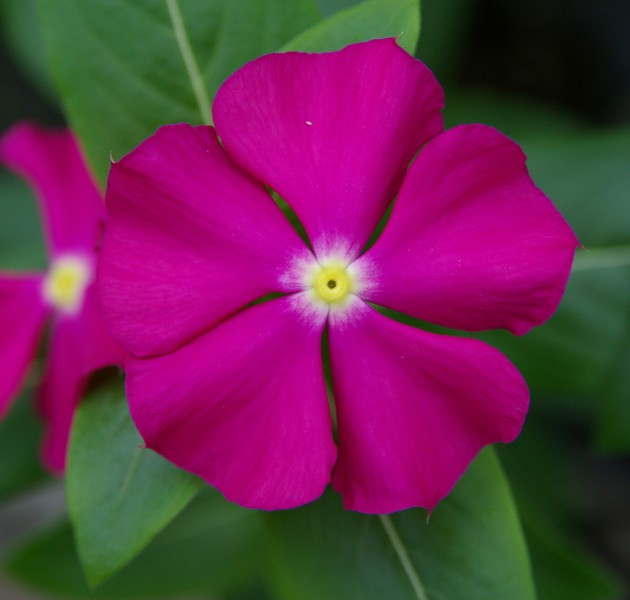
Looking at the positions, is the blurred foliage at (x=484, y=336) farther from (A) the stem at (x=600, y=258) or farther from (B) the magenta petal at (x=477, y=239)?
(B) the magenta petal at (x=477, y=239)

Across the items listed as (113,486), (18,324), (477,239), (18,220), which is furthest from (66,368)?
(18,220)

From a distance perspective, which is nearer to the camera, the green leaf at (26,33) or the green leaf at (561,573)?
the green leaf at (561,573)

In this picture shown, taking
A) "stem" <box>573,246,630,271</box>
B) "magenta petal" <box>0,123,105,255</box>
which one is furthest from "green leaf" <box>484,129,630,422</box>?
"magenta petal" <box>0,123,105,255</box>

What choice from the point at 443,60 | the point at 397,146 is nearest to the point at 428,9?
the point at 443,60

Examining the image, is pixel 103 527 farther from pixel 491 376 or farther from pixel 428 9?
pixel 428 9

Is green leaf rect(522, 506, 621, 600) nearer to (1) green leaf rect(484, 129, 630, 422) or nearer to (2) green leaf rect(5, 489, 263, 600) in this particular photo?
(1) green leaf rect(484, 129, 630, 422)

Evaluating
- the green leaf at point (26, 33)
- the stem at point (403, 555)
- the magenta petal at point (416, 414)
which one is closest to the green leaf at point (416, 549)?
the stem at point (403, 555)
